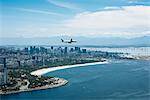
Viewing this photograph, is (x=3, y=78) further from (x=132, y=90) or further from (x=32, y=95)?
(x=132, y=90)

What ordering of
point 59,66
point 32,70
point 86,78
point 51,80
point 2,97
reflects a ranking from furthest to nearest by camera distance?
point 59,66
point 32,70
point 86,78
point 51,80
point 2,97

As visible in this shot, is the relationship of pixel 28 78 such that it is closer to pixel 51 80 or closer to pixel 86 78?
pixel 51 80

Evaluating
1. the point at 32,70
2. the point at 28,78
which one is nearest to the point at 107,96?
the point at 28,78

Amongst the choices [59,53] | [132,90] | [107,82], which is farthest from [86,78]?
[59,53]

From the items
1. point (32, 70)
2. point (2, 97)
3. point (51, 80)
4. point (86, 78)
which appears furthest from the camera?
point (32, 70)

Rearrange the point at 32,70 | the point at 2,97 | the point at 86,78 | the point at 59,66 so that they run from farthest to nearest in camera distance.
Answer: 1. the point at 59,66
2. the point at 32,70
3. the point at 86,78
4. the point at 2,97

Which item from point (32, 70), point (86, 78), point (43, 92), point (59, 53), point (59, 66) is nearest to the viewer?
point (43, 92)

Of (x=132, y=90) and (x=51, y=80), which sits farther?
(x=51, y=80)

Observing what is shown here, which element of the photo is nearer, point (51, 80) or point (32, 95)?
point (32, 95)
